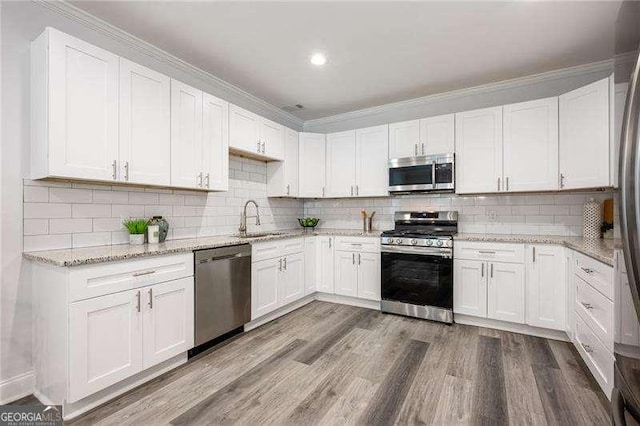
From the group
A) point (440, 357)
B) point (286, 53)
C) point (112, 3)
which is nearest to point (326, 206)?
point (286, 53)

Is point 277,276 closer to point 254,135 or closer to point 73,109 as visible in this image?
point 254,135

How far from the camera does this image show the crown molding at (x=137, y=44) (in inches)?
85.1

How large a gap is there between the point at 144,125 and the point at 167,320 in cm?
150

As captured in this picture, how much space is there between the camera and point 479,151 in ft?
10.8

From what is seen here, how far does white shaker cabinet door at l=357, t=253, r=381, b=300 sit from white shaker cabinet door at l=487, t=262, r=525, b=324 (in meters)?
1.16

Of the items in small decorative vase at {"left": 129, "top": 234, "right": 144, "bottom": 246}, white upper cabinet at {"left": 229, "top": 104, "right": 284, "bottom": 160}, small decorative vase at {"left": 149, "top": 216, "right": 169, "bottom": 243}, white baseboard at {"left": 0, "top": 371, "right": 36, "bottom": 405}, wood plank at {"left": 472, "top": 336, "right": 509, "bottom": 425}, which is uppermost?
white upper cabinet at {"left": 229, "top": 104, "right": 284, "bottom": 160}

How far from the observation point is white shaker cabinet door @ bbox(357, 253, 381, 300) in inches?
141

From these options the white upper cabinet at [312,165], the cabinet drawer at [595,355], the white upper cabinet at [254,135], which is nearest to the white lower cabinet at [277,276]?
the white upper cabinet at [312,165]

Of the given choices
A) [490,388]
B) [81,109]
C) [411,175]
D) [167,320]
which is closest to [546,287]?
[490,388]

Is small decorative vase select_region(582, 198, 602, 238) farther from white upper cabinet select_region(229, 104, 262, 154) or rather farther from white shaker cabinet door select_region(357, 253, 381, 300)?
white upper cabinet select_region(229, 104, 262, 154)

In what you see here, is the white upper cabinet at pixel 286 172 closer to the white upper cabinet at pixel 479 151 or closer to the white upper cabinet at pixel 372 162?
the white upper cabinet at pixel 372 162

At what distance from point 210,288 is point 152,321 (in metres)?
0.51

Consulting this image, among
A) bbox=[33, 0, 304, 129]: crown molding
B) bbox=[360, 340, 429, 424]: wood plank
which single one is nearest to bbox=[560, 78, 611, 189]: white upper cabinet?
bbox=[360, 340, 429, 424]: wood plank

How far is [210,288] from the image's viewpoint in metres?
2.53
